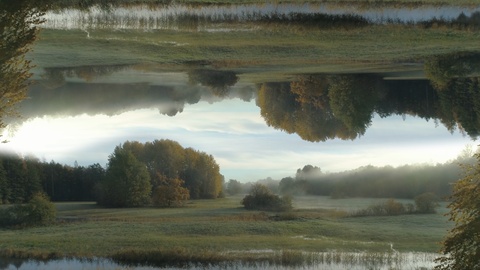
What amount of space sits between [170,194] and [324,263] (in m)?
4.76

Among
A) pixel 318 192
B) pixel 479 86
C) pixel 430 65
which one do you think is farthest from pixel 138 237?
pixel 479 86

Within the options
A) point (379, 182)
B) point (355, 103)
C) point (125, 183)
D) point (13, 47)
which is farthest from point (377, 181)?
point (13, 47)

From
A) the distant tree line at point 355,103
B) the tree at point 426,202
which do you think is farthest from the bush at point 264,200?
the tree at point 426,202

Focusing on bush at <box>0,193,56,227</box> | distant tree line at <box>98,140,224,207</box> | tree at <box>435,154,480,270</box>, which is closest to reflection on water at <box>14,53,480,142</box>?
distant tree line at <box>98,140,224,207</box>

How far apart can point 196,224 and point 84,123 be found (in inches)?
184

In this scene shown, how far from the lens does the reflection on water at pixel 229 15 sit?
14.7m

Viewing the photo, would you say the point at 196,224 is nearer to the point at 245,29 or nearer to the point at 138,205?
the point at 138,205

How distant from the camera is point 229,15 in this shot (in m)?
15.5

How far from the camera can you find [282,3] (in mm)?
15523

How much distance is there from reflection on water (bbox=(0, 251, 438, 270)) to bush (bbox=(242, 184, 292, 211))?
96.6 inches

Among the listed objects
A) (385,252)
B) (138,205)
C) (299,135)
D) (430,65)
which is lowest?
(385,252)

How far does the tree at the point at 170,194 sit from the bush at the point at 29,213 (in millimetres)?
2874

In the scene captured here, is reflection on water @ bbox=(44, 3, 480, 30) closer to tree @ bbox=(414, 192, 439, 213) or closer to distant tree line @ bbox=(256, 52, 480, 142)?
distant tree line @ bbox=(256, 52, 480, 142)

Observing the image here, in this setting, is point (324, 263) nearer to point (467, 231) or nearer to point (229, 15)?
point (229, 15)
